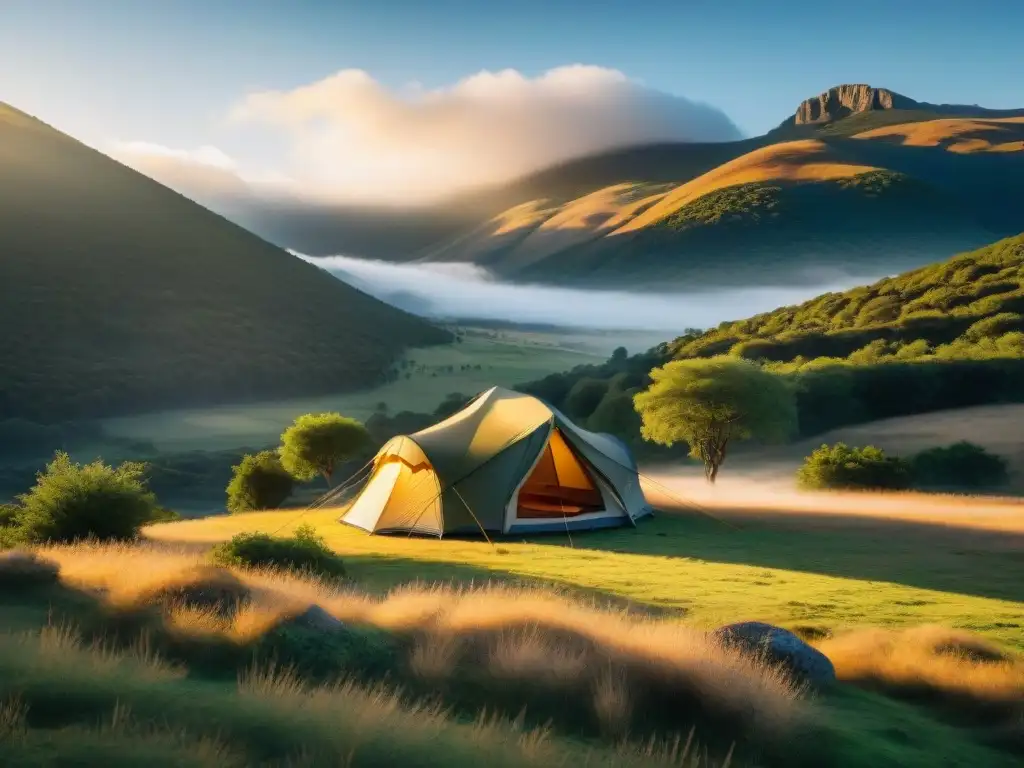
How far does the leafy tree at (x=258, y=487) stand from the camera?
47.6 meters

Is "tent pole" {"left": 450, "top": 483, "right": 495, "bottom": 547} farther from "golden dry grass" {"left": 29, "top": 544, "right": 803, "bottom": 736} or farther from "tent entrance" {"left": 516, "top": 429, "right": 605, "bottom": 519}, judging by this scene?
"golden dry grass" {"left": 29, "top": 544, "right": 803, "bottom": 736}

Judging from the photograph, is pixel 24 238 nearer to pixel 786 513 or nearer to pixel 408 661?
pixel 786 513

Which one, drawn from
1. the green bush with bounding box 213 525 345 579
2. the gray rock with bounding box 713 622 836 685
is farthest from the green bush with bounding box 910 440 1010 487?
the gray rock with bounding box 713 622 836 685

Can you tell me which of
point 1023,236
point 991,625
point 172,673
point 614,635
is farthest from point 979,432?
point 1023,236

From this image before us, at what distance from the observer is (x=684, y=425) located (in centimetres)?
4041

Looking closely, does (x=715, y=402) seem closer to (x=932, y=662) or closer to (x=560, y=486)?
(x=560, y=486)

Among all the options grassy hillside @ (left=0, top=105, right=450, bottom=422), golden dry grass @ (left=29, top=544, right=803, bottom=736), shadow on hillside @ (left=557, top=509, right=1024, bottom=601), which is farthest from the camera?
grassy hillside @ (left=0, top=105, right=450, bottom=422)

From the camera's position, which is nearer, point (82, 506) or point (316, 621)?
point (316, 621)

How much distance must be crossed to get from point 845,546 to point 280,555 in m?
15.2

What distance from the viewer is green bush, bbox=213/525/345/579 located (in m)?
17.6

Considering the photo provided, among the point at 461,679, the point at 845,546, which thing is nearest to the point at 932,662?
the point at 461,679

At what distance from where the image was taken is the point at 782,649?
10.8 m

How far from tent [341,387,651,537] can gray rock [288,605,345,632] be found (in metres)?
14.2

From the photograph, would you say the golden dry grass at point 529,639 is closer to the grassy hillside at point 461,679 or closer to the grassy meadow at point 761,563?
the grassy hillside at point 461,679
